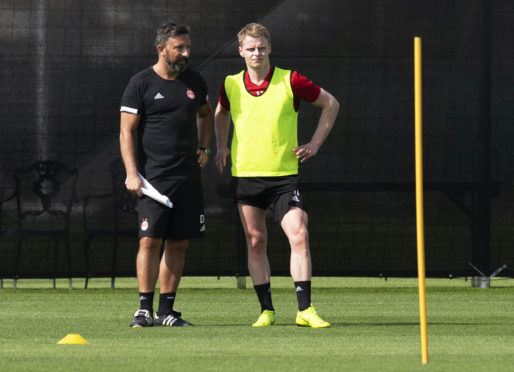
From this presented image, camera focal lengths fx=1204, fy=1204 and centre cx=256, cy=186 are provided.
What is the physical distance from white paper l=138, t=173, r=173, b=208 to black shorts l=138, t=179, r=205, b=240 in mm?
36

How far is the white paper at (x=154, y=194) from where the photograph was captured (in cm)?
684

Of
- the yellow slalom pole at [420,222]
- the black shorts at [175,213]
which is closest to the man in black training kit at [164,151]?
the black shorts at [175,213]

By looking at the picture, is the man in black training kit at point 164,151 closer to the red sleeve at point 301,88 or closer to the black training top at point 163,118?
the black training top at point 163,118

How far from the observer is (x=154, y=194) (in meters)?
6.84

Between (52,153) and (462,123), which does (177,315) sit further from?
(462,123)

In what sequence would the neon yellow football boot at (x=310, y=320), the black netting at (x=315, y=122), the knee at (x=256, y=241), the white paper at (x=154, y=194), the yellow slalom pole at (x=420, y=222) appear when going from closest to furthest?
the yellow slalom pole at (x=420, y=222) < the neon yellow football boot at (x=310, y=320) < the white paper at (x=154, y=194) < the knee at (x=256, y=241) < the black netting at (x=315, y=122)

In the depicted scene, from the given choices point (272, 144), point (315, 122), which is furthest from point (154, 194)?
point (315, 122)

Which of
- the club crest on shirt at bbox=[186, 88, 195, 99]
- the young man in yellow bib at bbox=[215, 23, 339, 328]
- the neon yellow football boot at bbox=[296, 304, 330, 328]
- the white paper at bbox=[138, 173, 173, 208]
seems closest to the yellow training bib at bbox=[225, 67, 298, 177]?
the young man in yellow bib at bbox=[215, 23, 339, 328]

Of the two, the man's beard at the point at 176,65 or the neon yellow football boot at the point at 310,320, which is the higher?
the man's beard at the point at 176,65

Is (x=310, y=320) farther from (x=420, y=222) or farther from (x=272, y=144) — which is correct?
(x=420, y=222)

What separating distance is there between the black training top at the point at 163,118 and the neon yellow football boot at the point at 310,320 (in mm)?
1058

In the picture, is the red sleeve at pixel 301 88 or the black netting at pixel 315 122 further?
the black netting at pixel 315 122

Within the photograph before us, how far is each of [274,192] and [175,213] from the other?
590 mm

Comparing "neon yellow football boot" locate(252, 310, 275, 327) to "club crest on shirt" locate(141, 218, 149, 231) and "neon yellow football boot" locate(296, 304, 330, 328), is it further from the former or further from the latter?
"club crest on shirt" locate(141, 218, 149, 231)
